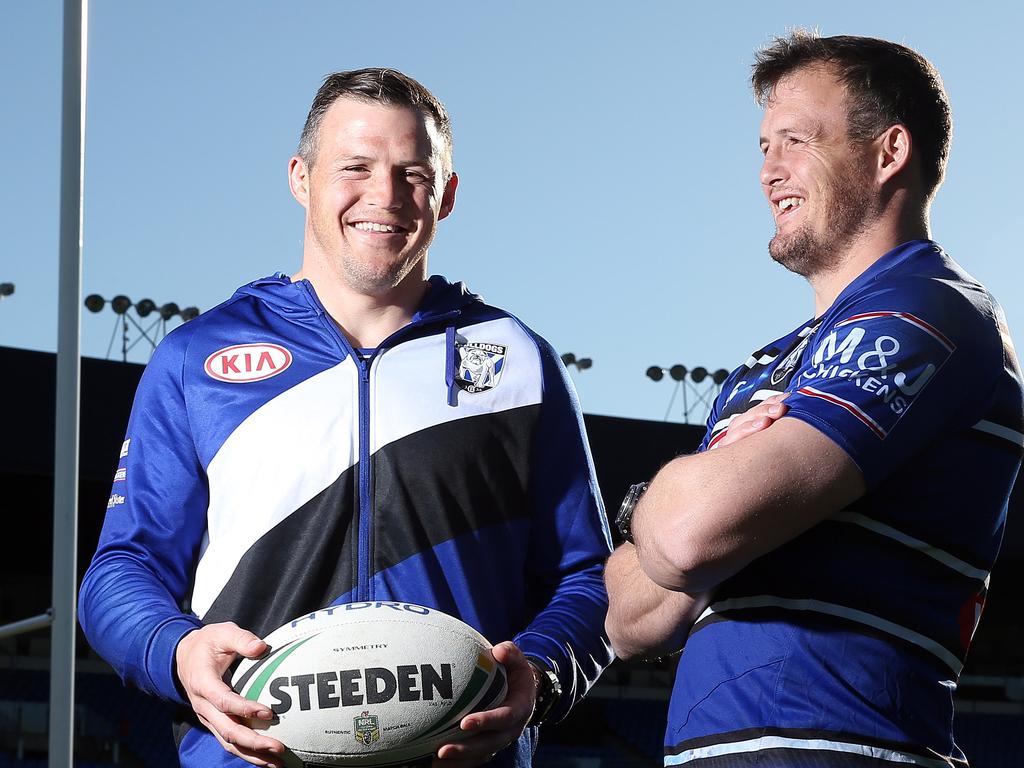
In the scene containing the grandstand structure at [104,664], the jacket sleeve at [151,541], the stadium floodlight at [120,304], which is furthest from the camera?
the stadium floodlight at [120,304]

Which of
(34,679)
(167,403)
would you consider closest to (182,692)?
(167,403)

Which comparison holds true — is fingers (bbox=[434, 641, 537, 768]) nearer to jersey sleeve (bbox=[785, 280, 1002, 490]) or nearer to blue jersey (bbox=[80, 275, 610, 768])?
blue jersey (bbox=[80, 275, 610, 768])

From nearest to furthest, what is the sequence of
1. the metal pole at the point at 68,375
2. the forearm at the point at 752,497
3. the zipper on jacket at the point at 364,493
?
the forearm at the point at 752,497, the zipper on jacket at the point at 364,493, the metal pole at the point at 68,375

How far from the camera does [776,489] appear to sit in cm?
169

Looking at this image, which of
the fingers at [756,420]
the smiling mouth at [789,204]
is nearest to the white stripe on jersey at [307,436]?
the smiling mouth at [789,204]

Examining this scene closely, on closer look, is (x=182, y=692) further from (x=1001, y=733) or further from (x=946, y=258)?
(x=1001, y=733)

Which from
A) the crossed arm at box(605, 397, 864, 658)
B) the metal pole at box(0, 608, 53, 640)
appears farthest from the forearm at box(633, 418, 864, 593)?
the metal pole at box(0, 608, 53, 640)

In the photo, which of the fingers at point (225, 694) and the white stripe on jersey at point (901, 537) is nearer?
the white stripe on jersey at point (901, 537)

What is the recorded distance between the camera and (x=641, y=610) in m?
1.96

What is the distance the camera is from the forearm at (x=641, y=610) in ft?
6.31

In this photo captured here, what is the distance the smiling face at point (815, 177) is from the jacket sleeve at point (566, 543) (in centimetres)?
59

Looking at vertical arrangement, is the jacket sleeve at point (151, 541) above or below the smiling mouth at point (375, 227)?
Answer: below

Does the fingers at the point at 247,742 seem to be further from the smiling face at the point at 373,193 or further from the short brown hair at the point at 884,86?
the short brown hair at the point at 884,86

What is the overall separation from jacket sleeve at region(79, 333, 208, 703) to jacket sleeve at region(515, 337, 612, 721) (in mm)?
609
